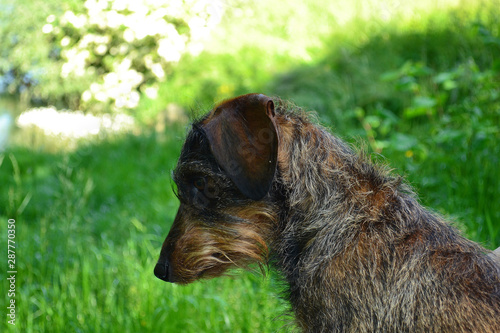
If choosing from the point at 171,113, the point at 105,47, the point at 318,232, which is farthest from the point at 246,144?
the point at 105,47

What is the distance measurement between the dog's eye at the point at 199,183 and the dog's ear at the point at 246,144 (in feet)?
0.80

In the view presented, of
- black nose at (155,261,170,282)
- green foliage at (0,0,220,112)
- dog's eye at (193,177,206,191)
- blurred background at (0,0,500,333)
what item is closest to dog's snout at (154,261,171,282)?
black nose at (155,261,170,282)

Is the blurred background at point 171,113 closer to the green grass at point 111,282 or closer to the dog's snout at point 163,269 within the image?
the green grass at point 111,282

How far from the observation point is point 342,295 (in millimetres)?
2160

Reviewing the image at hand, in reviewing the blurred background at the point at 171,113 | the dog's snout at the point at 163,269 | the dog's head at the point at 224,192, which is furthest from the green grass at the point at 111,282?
the dog's snout at the point at 163,269

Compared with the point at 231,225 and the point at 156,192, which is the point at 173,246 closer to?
the point at 231,225

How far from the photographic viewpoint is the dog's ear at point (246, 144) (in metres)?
2.16

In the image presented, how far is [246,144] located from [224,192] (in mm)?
306

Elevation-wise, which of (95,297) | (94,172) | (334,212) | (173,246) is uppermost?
(334,212)

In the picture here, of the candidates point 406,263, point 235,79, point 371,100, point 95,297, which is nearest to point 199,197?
point 406,263

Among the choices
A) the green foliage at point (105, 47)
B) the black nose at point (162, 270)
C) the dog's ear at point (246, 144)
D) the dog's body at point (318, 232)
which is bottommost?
the green foliage at point (105, 47)

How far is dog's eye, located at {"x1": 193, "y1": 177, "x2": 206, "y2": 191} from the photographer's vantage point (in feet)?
7.81

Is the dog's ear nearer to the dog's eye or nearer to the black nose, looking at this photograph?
the dog's eye

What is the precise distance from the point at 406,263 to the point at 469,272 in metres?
0.26
